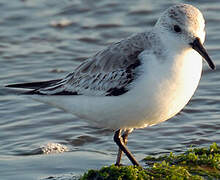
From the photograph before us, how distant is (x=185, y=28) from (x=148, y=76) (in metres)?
0.77

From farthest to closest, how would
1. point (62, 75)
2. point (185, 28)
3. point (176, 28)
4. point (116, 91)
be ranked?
1. point (62, 75)
2. point (116, 91)
3. point (176, 28)
4. point (185, 28)

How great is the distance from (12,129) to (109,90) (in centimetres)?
318

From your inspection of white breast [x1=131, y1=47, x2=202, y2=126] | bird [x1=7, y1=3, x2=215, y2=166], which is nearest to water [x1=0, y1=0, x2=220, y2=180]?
bird [x1=7, y1=3, x2=215, y2=166]

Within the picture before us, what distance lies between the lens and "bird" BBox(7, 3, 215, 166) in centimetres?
736

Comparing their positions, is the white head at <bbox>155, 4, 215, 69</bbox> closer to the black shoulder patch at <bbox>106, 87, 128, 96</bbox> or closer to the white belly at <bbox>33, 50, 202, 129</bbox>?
the white belly at <bbox>33, 50, 202, 129</bbox>

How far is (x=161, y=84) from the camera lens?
7.35 m

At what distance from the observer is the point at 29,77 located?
12523 mm

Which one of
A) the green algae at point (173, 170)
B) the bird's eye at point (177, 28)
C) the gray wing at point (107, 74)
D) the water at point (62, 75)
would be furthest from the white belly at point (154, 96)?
the water at point (62, 75)

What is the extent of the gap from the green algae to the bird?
65cm

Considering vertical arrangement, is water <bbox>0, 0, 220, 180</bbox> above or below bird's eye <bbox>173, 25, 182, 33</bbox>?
below

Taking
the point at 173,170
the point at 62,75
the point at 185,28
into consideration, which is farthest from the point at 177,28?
the point at 62,75

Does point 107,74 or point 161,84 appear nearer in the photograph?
point 161,84

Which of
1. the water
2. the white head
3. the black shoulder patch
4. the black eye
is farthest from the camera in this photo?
the water

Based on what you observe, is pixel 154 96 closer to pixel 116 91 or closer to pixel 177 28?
pixel 116 91
